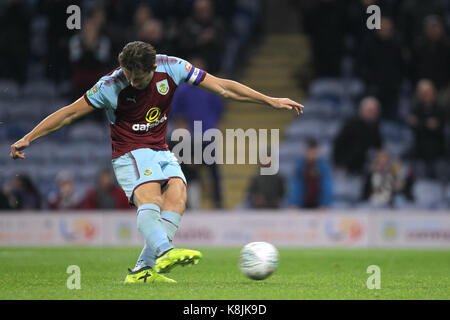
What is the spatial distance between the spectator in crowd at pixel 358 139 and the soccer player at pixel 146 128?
7.74 metres

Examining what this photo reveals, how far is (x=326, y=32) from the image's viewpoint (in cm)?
1666

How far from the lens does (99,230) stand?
1467cm

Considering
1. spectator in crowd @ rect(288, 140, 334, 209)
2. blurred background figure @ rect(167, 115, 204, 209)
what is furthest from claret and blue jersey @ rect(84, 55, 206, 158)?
spectator in crowd @ rect(288, 140, 334, 209)

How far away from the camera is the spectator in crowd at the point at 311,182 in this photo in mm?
14461

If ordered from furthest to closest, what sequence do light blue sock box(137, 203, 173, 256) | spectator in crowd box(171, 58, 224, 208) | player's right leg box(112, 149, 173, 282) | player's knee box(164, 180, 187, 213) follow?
spectator in crowd box(171, 58, 224, 208) → player's knee box(164, 180, 187, 213) → player's right leg box(112, 149, 173, 282) → light blue sock box(137, 203, 173, 256)

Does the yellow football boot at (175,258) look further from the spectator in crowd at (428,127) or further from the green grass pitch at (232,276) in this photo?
the spectator in crowd at (428,127)

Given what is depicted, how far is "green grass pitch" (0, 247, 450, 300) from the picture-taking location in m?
6.54

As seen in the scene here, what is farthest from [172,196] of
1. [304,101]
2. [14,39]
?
[14,39]

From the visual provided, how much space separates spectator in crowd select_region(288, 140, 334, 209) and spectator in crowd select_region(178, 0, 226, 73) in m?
3.04

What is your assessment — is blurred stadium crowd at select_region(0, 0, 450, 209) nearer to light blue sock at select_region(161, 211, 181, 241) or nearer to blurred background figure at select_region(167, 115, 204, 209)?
blurred background figure at select_region(167, 115, 204, 209)

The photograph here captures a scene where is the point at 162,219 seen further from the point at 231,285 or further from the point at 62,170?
the point at 62,170

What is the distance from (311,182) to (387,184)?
127 centimetres
